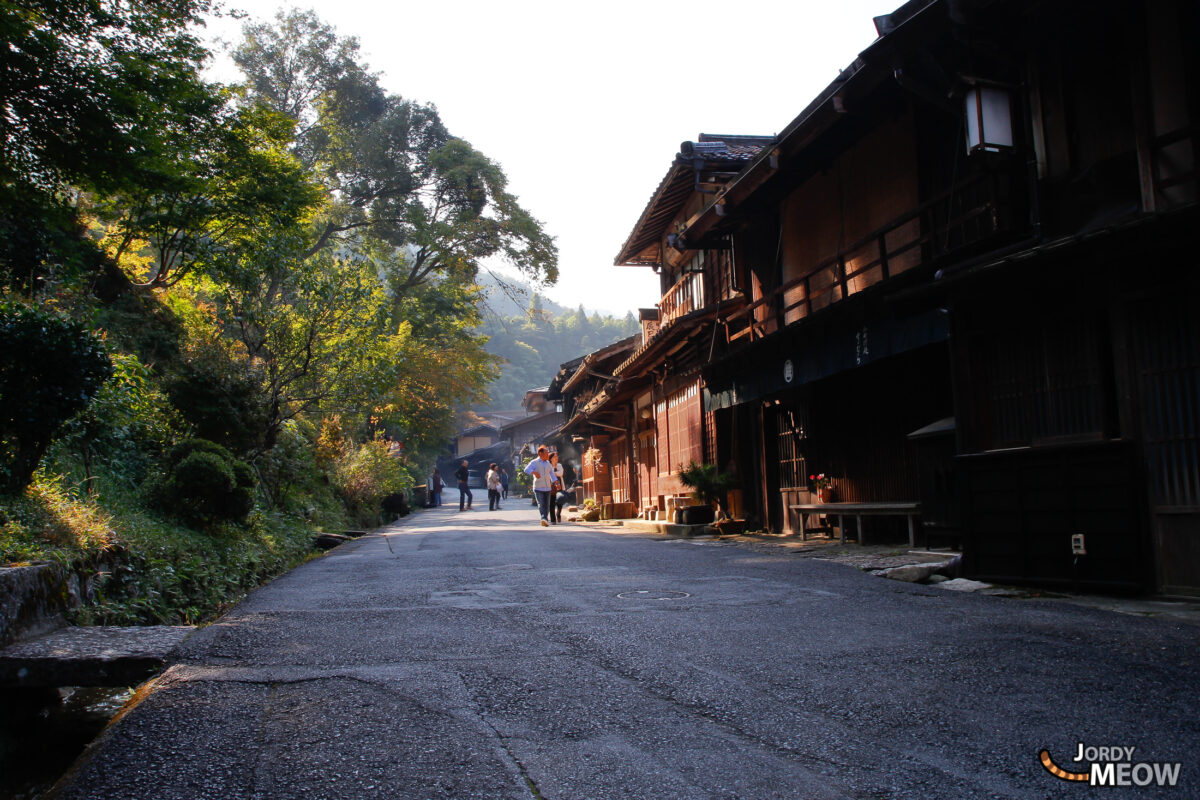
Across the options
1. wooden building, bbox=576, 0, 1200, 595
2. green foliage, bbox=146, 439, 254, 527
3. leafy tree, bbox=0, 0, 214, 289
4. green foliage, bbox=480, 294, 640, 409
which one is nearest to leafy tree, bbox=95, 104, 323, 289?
leafy tree, bbox=0, 0, 214, 289

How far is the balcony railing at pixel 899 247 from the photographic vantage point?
28.2 feet

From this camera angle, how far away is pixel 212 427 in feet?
38.8

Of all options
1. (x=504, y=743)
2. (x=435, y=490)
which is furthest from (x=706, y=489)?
(x=435, y=490)

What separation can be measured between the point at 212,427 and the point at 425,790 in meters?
10.6

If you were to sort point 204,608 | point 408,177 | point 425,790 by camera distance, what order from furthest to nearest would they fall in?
point 408,177 → point 204,608 → point 425,790

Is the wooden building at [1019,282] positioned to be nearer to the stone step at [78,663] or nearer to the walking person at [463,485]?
the stone step at [78,663]

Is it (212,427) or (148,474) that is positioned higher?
(212,427)

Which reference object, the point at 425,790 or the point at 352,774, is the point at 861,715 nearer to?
the point at 425,790

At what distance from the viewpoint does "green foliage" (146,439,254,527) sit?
30.1 feet

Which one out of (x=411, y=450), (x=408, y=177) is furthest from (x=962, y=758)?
(x=411, y=450)

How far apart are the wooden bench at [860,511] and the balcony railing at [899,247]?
2.89 metres

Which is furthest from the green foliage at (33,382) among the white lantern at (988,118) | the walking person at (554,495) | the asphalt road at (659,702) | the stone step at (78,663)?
the walking person at (554,495)

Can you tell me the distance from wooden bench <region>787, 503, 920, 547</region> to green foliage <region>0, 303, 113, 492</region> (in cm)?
933

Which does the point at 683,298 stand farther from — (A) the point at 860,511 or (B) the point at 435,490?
(B) the point at 435,490
